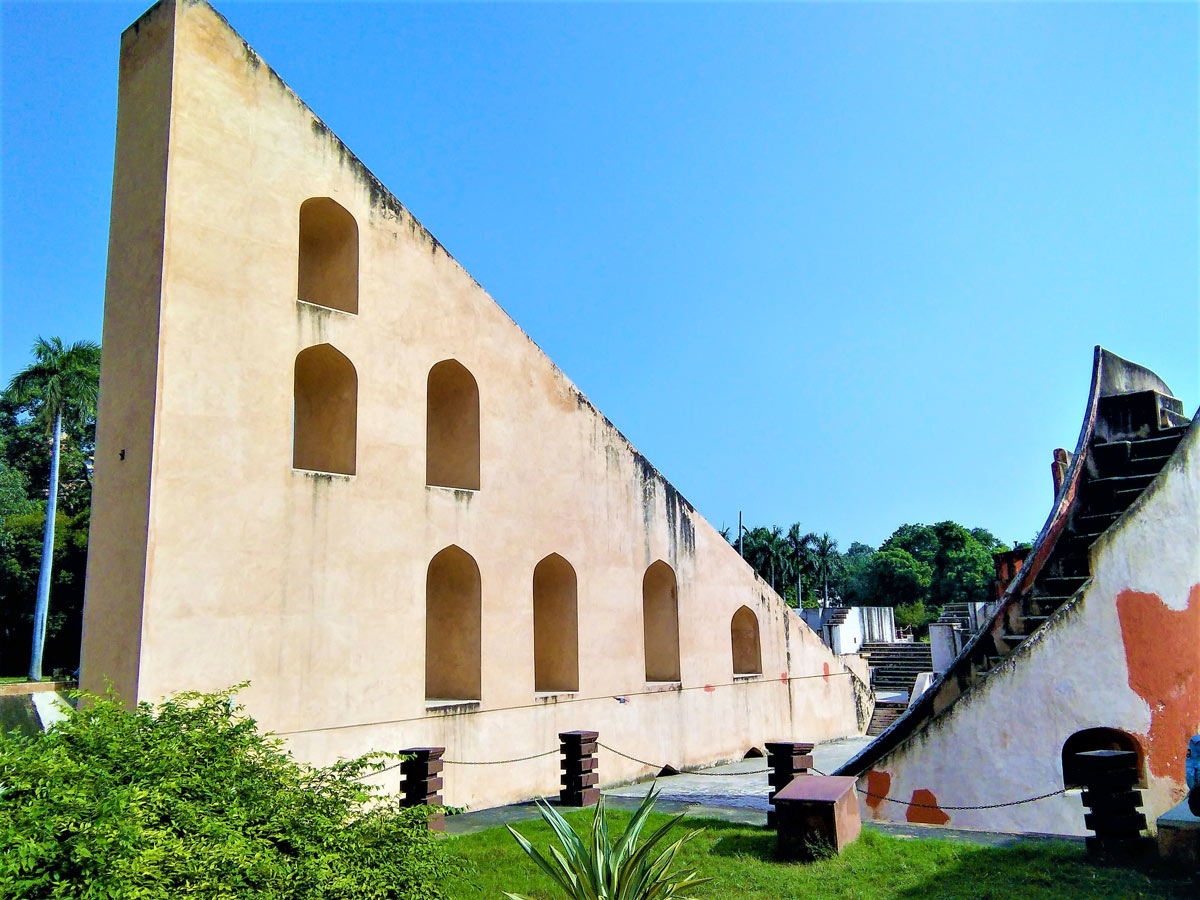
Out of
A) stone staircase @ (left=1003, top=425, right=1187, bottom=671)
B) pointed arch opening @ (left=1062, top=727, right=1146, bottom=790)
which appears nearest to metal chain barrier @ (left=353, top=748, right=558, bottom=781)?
stone staircase @ (left=1003, top=425, right=1187, bottom=671)

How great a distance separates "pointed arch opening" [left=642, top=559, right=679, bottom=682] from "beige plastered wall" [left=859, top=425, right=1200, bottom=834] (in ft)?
17.2

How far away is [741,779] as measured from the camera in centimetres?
1216

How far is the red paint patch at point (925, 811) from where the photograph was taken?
8430 millimetres

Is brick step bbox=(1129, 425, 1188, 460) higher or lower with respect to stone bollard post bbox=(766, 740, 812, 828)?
higher

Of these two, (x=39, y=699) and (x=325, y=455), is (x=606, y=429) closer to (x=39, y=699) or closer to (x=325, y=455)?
(x=325, y=455)

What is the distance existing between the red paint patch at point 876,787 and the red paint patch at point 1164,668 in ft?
7.49

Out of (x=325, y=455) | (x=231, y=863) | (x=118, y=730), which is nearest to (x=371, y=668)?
(x=325, y=455)

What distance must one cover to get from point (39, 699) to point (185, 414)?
287 cm

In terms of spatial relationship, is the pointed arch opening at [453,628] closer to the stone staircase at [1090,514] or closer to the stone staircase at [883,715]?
the stone staircase at [1090,514]

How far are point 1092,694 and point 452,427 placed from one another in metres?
7.66

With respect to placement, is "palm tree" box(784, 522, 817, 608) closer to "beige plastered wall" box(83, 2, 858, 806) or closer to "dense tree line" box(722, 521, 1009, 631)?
"dense tree line" box(722, 521, 1009, 631)

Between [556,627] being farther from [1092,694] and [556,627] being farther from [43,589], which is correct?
[43,589]

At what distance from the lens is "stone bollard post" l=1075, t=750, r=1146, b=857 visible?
6.46m

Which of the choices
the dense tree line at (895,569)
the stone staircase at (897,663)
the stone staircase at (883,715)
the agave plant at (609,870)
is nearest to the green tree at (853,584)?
the dense tree line at (895,569)
